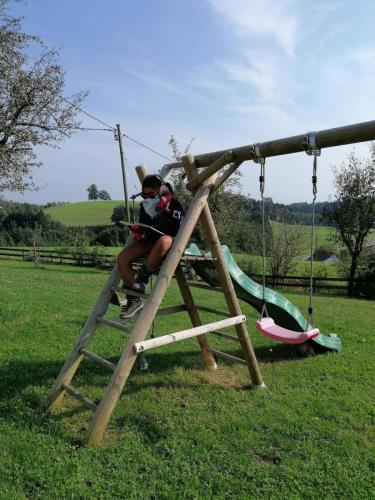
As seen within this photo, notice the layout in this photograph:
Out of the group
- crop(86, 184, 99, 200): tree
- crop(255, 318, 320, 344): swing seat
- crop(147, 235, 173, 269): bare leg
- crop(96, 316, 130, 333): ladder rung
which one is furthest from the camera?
crop(86, 184, 99, 200): tree

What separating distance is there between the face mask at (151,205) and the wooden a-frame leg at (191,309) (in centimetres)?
81

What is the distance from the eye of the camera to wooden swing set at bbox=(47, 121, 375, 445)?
3.45m

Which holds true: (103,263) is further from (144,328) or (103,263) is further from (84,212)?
(84,212)

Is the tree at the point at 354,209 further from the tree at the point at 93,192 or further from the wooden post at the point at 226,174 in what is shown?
the tree at the point at 93,192

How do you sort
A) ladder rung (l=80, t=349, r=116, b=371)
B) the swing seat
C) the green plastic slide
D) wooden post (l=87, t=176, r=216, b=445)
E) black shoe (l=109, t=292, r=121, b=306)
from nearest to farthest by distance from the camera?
wooden post (l=87, t=176, r=216, b=445) → ladder rung (l=80, t=349, r=116, b=371) → black shoe (l=109, t=292, r=121, b=306) → the swing seat → the green plastic slide

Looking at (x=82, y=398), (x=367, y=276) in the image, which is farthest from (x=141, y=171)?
(x=367, y=276)

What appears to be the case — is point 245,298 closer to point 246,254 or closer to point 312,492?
point 312,492

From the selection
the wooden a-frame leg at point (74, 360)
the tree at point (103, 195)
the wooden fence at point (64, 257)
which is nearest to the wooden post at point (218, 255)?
the wooden a-frame leg at point (74, 360)

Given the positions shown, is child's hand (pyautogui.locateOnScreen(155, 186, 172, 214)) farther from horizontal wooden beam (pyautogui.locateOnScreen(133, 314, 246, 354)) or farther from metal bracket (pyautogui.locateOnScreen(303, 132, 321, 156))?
metal bracket (pyautogui.locateOnScreen(303, 132, 321, 156))

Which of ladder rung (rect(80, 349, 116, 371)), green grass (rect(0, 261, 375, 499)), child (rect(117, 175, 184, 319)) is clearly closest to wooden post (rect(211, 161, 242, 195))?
child (rect(117, 175, 184, 319))

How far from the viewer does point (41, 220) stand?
60344 millimetres

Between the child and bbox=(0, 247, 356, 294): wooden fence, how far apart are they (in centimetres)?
1843

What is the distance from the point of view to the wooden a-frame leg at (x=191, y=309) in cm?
480

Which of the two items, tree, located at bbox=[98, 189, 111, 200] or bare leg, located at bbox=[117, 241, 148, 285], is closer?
bare leg, located at bbox=[117, 241, 148, 285]
